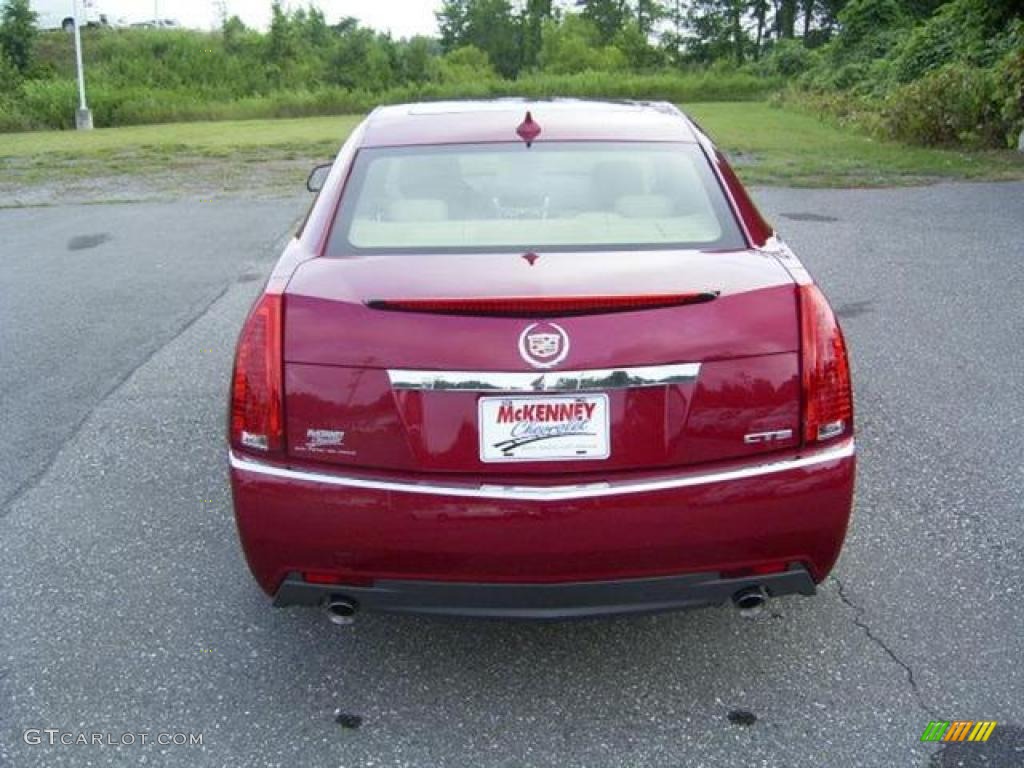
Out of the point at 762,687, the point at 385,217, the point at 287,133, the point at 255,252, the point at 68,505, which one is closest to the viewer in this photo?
the point at 762,687

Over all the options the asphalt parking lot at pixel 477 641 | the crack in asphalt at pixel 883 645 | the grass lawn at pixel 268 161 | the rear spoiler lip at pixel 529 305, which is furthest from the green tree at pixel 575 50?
the rear spoiler lip at pixel 529 305

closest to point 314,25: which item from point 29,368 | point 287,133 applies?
point 287,133

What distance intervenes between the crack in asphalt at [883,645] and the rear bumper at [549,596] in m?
0.63

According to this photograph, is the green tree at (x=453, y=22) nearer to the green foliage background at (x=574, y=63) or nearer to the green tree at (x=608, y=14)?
the green foliage background at (x=574, y=63)

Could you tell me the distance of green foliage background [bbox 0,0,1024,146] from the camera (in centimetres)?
1786

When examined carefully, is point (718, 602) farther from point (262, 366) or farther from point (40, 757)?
point (40, 757)

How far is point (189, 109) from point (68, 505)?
3425cm

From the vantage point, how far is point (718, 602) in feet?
8.72

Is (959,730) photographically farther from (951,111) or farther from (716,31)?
(716,31)

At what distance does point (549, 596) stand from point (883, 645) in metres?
1.17

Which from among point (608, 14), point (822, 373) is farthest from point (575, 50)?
point (822, 373)

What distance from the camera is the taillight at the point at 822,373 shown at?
2.62 m

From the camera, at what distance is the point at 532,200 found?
132 inches

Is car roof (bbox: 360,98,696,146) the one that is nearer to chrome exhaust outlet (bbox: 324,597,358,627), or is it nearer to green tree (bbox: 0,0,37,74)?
chrome exhaust outlet (bbox: 324,597,358,627)
